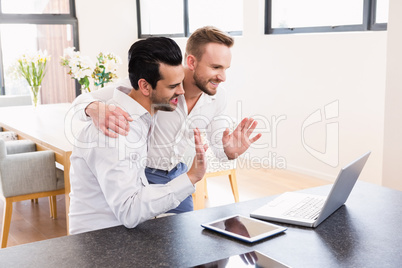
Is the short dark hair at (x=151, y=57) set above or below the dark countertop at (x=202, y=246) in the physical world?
above

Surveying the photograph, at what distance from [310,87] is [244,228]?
358cm

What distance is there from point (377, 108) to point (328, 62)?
26.9 inches

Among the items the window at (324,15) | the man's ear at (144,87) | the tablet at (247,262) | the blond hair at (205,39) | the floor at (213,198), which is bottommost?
the floor at (213,198)

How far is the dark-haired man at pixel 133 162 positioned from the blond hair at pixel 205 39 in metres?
0.45

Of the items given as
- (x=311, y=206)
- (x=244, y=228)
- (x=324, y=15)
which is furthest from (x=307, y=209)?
(x=324, y=15)

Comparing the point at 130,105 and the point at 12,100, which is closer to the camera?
the point at 130,105

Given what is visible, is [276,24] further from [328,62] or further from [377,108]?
[377,108]

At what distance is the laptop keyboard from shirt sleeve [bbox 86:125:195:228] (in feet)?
1.14

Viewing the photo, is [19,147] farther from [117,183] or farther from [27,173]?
[117,183]

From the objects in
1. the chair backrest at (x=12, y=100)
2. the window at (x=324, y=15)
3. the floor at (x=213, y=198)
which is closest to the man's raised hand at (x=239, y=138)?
the floor at (x=213, y=198)

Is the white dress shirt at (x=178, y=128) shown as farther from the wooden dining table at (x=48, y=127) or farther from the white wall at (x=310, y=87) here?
A: the white wall at (x=310, y=87)

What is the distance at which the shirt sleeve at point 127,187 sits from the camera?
1622mm

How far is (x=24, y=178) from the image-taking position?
10.3 feet

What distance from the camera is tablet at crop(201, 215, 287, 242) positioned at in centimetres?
147
